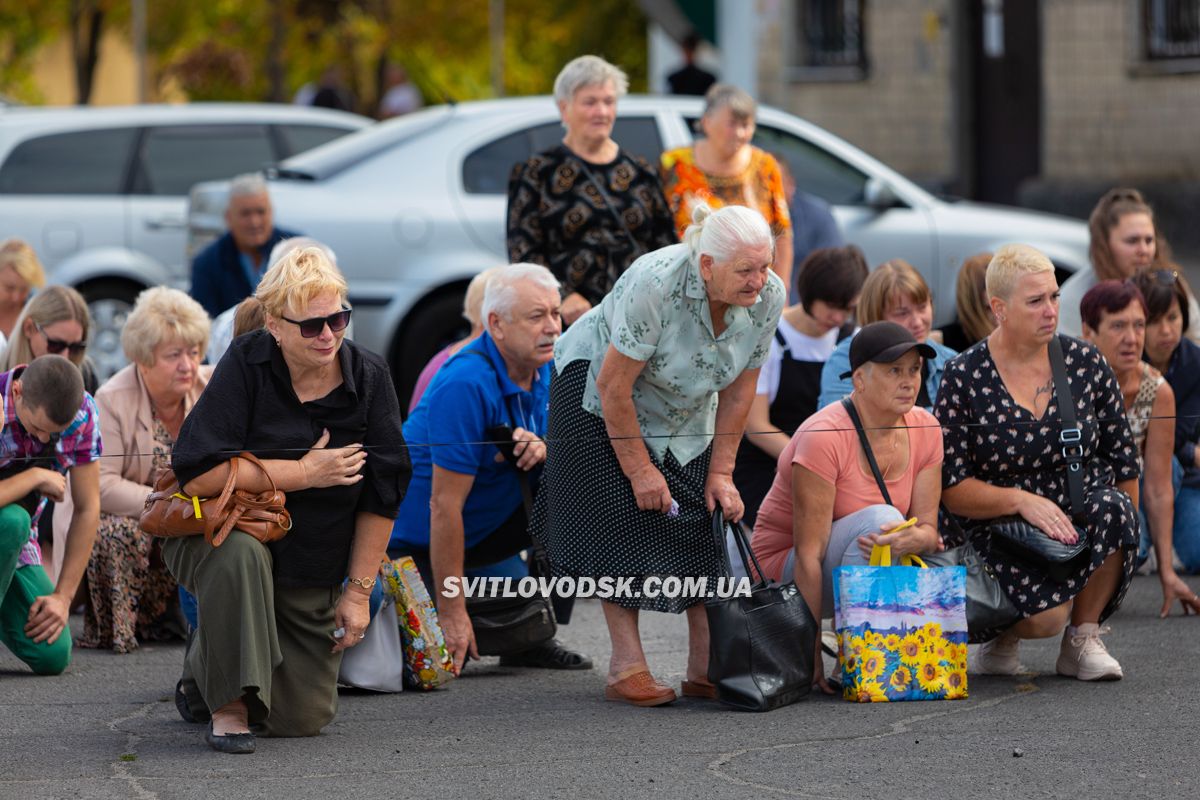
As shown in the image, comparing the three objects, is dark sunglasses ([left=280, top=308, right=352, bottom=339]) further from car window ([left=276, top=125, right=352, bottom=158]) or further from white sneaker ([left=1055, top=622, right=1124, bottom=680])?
car window ([left=276, top=125, right=352, bottom=158])

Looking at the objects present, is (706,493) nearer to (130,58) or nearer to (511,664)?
(511,664)

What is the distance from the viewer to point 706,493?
6277 mm

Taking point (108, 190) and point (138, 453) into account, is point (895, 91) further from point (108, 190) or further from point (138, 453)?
point (138, 453)

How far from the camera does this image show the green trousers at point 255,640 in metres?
5.61

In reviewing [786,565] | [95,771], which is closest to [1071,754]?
[786,565]

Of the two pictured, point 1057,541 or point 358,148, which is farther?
point 358,148

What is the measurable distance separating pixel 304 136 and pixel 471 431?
25.3 feet

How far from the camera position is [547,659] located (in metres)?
6.98

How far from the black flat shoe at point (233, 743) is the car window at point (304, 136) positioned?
876cm

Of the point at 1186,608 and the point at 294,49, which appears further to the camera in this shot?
the point at 294,49

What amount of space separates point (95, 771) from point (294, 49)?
3321cm

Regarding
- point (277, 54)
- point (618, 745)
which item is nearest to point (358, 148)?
point (618, 745)

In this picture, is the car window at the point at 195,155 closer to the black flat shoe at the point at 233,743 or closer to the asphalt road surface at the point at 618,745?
the asphalt road surface at the point at 618,745

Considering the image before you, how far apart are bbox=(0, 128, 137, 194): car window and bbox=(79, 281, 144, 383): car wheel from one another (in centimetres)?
70
